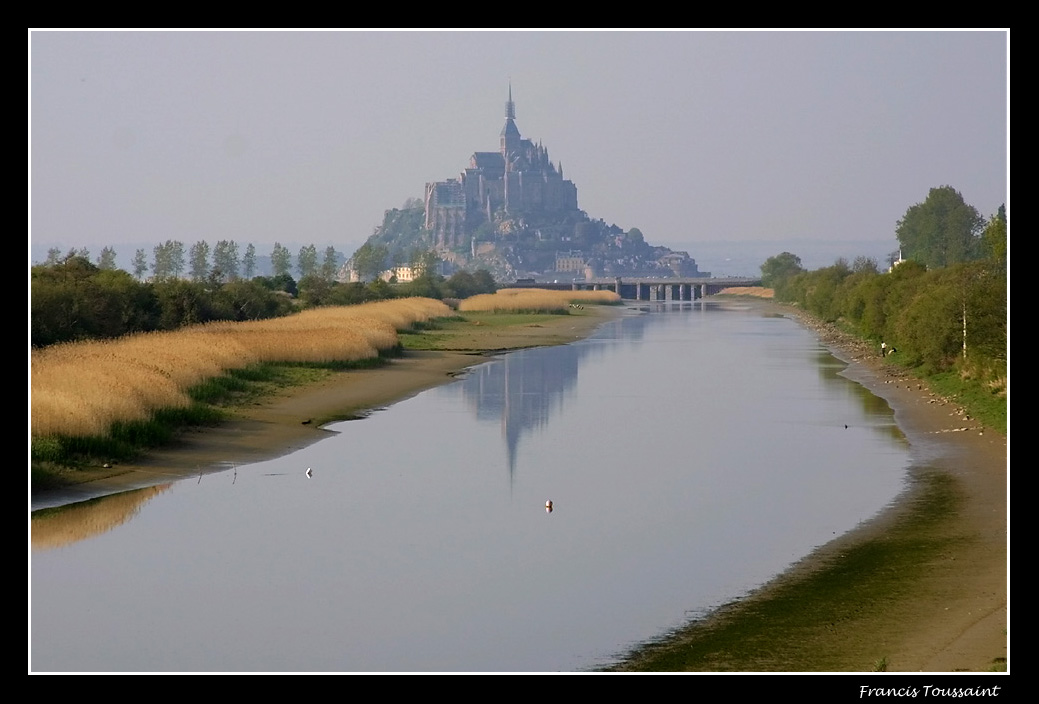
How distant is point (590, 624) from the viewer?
12.8 m

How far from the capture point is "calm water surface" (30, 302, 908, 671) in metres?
12.4

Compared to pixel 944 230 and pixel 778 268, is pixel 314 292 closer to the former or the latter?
pixel 944 230

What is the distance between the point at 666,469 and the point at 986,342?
11827mm

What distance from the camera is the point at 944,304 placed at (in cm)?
3353

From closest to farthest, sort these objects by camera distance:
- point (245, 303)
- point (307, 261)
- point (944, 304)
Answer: point (944, 304) < point (245, 303) < point (307, 261)

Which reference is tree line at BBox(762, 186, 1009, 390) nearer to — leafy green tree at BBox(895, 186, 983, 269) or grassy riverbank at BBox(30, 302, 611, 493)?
leafy green tree at BBox(895, 186, 983, 269)

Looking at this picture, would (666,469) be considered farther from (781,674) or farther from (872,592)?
(781,674)

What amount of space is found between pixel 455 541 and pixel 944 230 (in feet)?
266

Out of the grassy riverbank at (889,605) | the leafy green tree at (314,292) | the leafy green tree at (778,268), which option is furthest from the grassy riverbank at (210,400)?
the leafy green tree at (778,268)

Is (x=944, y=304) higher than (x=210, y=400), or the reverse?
(x=944, y=304)

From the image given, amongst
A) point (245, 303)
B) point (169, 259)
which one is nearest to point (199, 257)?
point (169, 259)

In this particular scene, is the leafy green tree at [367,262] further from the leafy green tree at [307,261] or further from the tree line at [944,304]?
the tree line at [944,304]

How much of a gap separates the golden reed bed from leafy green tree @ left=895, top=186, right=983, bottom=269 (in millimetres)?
48406

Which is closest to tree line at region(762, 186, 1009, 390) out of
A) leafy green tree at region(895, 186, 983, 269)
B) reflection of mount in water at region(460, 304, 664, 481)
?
leafy green tree at region(895, 186, 983, 269)
